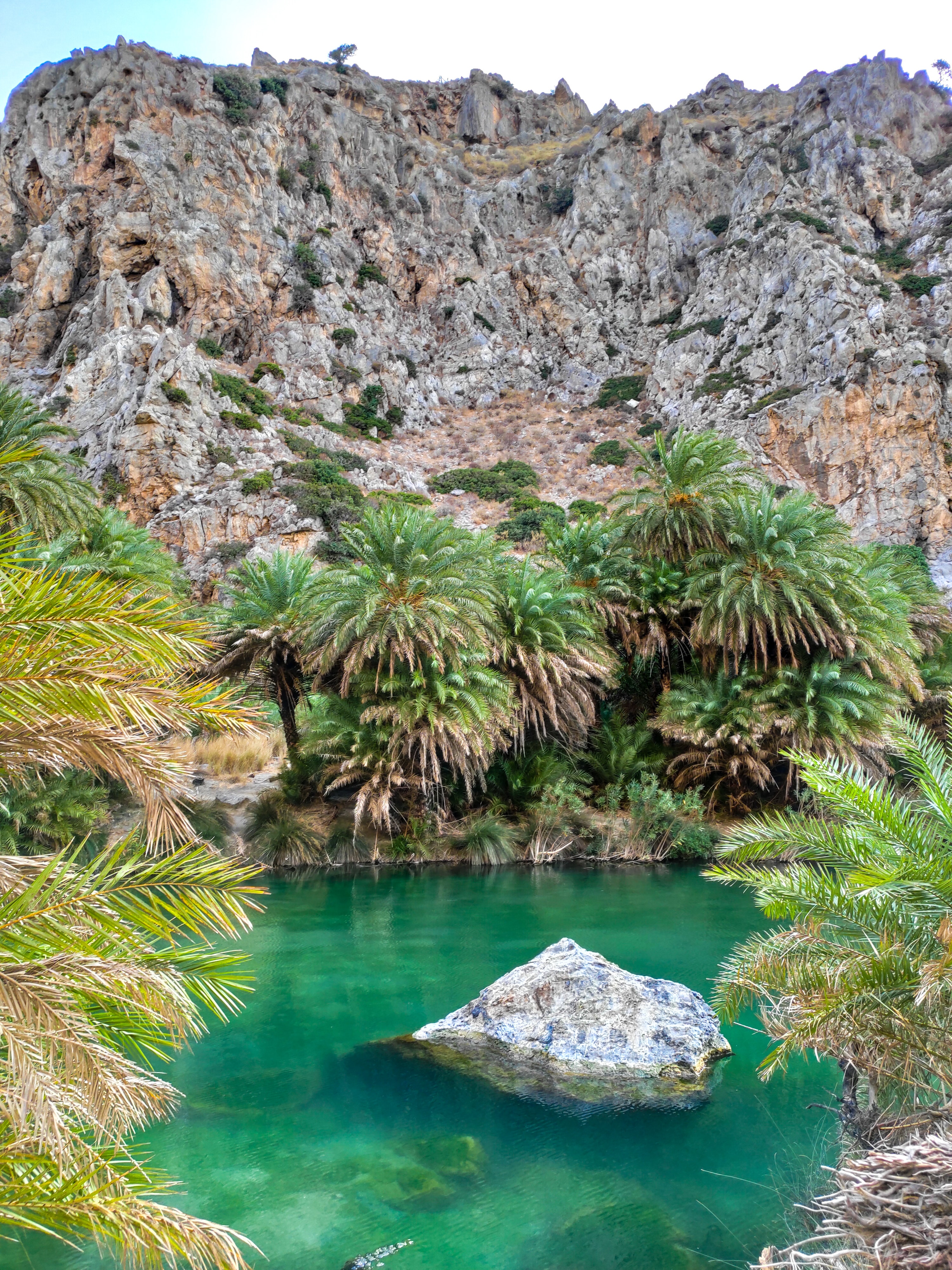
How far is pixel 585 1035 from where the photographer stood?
597 centimetres

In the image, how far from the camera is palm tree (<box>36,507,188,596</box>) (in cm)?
1365

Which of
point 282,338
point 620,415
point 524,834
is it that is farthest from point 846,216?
point 524,834

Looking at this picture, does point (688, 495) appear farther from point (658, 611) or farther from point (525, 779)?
point (525, 779)

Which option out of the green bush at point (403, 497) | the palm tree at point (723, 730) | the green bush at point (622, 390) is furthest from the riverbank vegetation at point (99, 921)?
the green bush at point (622, 390)

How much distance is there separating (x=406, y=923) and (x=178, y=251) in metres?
41.0

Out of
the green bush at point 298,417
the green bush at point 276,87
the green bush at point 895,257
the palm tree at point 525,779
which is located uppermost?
the green bush at point 276,87

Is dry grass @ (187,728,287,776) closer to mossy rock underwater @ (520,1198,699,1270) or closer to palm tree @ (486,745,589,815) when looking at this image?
palm tree @ (486,745,589,815)

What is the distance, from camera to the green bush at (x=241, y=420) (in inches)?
1395

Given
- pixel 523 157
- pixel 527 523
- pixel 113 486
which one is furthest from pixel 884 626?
pixel 523 157

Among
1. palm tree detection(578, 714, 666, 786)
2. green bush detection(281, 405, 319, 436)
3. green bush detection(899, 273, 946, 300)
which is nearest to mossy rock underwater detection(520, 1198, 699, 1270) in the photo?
palm tree detection(578, 714, 666, 786)

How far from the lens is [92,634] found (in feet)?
10.3

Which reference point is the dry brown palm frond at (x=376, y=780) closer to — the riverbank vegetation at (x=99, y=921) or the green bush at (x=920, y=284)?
the riverbank vegetation at (x=99, y=921)

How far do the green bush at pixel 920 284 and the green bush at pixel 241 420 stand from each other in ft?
118

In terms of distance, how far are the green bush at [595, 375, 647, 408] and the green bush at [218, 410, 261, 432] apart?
24102 mm
